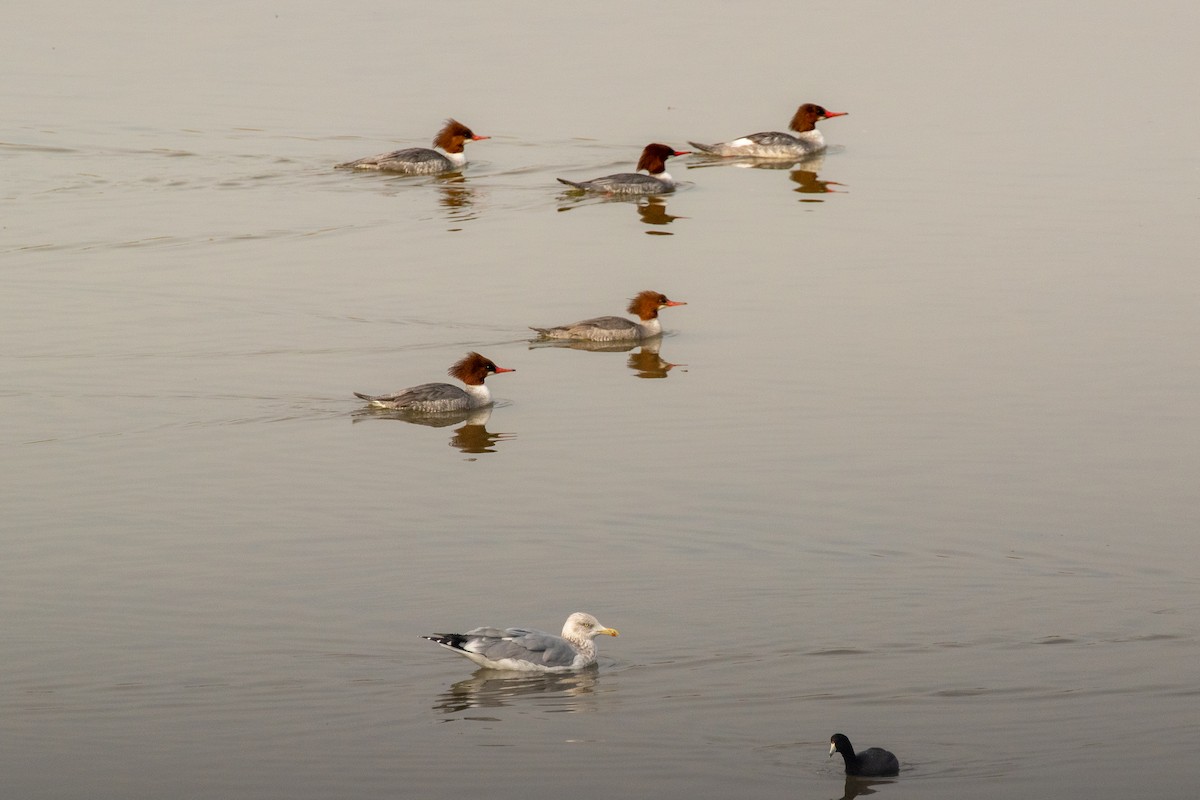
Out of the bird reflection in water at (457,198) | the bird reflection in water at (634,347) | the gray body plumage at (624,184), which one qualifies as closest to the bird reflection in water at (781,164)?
the gray body plumage at (624,184)

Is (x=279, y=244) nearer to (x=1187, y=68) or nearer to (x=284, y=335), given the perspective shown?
(x=284, y=335)

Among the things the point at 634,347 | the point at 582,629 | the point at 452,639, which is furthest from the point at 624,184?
the point at 452,639

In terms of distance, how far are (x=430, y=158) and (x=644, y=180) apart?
11.8ft

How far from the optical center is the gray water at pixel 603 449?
431 inches

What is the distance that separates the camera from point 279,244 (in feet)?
79.9

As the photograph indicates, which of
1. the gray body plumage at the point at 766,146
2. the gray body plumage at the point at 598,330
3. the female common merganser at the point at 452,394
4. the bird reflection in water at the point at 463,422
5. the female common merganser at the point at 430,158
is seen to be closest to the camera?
the bird reflection in water at the point at 463,422

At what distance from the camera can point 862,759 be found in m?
10.0

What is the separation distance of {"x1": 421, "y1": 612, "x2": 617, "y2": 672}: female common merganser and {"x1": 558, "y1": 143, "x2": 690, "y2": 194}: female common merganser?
16.2 m

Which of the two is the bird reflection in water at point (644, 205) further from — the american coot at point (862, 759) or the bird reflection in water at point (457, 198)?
the american coot at point (862, 759)

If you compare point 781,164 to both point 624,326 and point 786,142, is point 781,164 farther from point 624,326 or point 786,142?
point 624,326

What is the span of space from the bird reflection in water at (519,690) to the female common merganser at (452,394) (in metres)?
6.04

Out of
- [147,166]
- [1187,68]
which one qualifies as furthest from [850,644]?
[1187,68]

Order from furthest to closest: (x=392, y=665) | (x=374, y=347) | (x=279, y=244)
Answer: (x=279, y=244), (x=374, y=347), (x=392, y=665)

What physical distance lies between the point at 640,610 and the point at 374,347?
26.1 ft
